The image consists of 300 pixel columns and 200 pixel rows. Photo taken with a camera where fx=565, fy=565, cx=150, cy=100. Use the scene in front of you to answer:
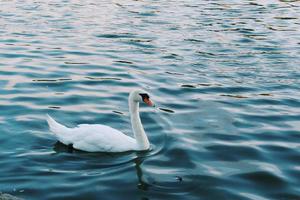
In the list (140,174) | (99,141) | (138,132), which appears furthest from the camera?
(138,132)

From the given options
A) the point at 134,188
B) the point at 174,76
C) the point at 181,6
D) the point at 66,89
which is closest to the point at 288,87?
the point at 174,76

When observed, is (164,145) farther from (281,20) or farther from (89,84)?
(281,20)

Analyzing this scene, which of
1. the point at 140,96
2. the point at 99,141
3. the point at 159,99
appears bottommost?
the point at 159,99

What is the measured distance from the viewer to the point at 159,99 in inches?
598

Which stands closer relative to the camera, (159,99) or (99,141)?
(99,141)

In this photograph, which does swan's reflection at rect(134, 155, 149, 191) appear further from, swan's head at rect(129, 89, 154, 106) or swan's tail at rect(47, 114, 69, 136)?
swan's tail at rect(47, 114, 69, 136)

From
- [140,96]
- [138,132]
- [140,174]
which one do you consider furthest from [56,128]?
[140,174]

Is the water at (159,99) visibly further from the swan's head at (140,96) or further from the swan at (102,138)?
the swan's head at (140,96)

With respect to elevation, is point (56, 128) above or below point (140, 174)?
above

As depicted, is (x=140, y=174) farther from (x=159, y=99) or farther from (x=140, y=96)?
(x=159, y=99)

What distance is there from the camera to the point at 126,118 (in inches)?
541

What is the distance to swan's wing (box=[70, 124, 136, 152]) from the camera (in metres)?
11.2

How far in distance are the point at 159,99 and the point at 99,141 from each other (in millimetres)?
4254

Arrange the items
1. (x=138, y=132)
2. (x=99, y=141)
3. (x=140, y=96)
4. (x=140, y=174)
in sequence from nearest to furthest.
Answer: (x=140, y=174) → (x=99, y=141) → (x=138, y=132) → (x=140, y=96)
